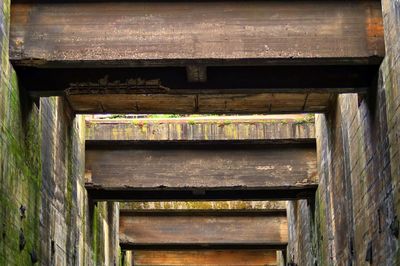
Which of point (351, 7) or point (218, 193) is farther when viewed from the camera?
point (218, 193)

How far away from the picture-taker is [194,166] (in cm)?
1593

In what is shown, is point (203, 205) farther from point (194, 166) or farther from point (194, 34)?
point (194, 34)

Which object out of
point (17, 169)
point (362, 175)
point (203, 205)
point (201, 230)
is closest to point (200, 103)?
point (362, 175)

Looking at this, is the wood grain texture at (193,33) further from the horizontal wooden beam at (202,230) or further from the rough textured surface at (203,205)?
the horizontal wooden beam at (202,230)

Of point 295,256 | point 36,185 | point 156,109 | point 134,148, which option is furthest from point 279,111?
point 295,256

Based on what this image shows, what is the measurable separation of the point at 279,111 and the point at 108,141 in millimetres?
3669

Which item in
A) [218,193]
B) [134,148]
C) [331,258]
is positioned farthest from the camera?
[218,193]

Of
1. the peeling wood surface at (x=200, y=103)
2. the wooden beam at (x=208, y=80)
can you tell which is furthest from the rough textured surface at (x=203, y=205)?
the wooden beam at (x=208, y=80)

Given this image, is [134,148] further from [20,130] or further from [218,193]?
[20,130]

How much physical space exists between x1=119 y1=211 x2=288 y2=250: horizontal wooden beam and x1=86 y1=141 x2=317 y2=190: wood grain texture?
6293 millimetres

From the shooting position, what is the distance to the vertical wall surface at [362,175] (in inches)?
384

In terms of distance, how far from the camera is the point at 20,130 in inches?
416

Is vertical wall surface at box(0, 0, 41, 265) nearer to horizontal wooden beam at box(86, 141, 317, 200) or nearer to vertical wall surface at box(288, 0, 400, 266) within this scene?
horizontal wooden beam at box(86, 141, 317, 200)

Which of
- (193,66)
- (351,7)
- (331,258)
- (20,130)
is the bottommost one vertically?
(331,258)
